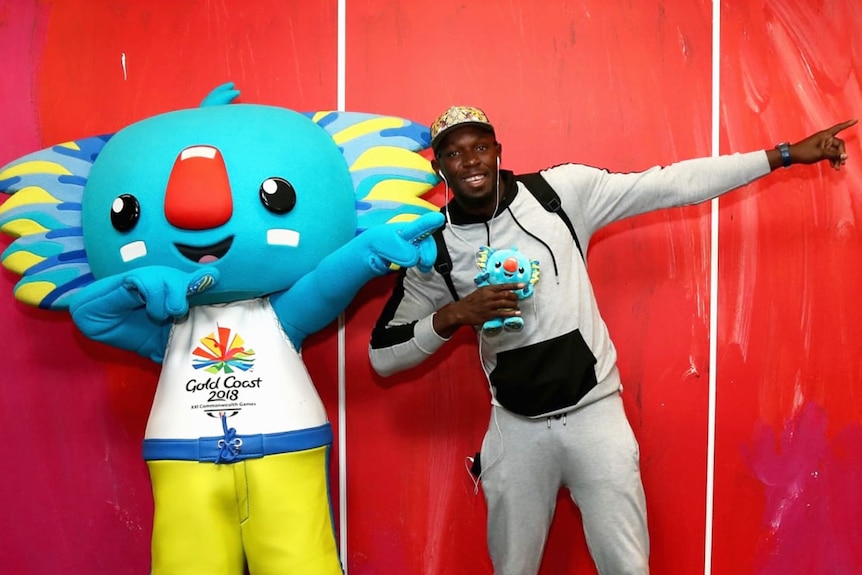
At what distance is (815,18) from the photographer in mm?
Answer: 2072

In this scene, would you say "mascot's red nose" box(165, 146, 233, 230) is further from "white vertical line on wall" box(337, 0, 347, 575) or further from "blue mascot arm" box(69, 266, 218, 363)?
"white vertical line on wall" box(337, 0, 347, 575)

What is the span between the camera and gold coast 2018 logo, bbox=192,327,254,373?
1.70 meters

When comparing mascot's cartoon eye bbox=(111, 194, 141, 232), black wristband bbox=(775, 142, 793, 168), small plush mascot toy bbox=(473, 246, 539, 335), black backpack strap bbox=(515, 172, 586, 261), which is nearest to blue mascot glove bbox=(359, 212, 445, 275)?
small plush mascot toy bbox=(473, 246, 539, 335)

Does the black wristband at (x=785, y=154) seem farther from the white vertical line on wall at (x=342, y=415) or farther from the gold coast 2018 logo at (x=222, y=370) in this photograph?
the gold coast 2018 logo at (x=222, y=370)

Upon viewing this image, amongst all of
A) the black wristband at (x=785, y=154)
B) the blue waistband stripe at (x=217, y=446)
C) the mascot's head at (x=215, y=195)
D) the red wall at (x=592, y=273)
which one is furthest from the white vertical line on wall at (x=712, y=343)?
the blue waistband stripe at (x=217, y=446)

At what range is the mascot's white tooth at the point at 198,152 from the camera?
5.48 ft

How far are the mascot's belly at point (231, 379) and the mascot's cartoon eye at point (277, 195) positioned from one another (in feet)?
0.75

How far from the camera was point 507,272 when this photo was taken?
5.26 ft

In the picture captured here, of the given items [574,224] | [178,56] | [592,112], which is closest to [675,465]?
[574,224]

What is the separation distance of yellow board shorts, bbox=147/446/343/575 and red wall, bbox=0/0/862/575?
1.38 feet

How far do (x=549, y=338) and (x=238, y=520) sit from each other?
29.1 inches

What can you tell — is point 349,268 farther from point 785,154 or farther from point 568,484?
point 785,154

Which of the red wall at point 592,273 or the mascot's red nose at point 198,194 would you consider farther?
the red wall at point 592,273

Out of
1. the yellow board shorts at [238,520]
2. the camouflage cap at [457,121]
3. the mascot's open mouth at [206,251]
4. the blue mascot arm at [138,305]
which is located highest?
the camouflage cap at [457,121]
